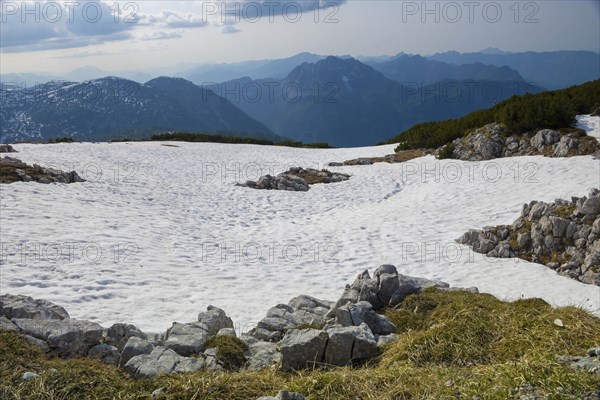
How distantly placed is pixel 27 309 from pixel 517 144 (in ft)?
91.1

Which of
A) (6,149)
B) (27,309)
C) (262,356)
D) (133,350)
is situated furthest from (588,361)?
(6,149)

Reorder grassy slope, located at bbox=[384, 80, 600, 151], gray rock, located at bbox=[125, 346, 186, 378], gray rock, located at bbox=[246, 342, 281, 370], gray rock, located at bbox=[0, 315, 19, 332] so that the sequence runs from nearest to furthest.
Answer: gray rock, located at bbox=[125, 346, 186, 378] → gray rock, located at bbox=[246, 342, 281, 370] → gray rock, located at bbox=[0, 315, 19, 332] → grassy slope, located at bbox=[384, 80, 600, 151]

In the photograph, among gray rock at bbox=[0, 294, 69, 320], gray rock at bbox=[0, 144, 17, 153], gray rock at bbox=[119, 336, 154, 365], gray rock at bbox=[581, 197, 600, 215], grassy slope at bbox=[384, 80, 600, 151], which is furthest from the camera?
gray rock at bbox=[0, 144, 17, 153]

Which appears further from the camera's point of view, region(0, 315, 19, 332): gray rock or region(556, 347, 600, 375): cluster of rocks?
region(0, 315, 19, 332): gray rock

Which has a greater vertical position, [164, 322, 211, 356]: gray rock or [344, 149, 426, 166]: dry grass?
[344, 149, 426, 166]: dry grass

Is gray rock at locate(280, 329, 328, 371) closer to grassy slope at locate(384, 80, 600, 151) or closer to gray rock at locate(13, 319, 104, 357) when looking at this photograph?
gray rock at locate(13, 319, 104, 357)

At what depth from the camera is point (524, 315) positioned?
24.1 ft

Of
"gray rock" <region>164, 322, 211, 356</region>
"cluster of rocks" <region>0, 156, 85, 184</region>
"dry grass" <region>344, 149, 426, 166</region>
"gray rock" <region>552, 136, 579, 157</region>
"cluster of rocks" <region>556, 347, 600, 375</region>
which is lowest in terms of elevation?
"gray rock" <region>164, 322, 211, 356</region>

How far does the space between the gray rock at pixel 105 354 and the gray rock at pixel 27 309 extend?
2.16m

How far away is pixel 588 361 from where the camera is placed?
17.4 ft

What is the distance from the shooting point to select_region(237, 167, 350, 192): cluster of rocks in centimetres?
2755

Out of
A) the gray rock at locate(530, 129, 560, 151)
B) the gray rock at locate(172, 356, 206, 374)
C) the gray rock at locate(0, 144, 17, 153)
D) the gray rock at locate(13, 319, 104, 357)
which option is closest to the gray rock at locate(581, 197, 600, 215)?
the gray rock at locate(530, 129, 560, 151)

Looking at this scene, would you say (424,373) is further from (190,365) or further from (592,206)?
(592,206)

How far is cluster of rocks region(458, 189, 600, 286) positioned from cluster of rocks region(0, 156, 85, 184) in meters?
20.4
